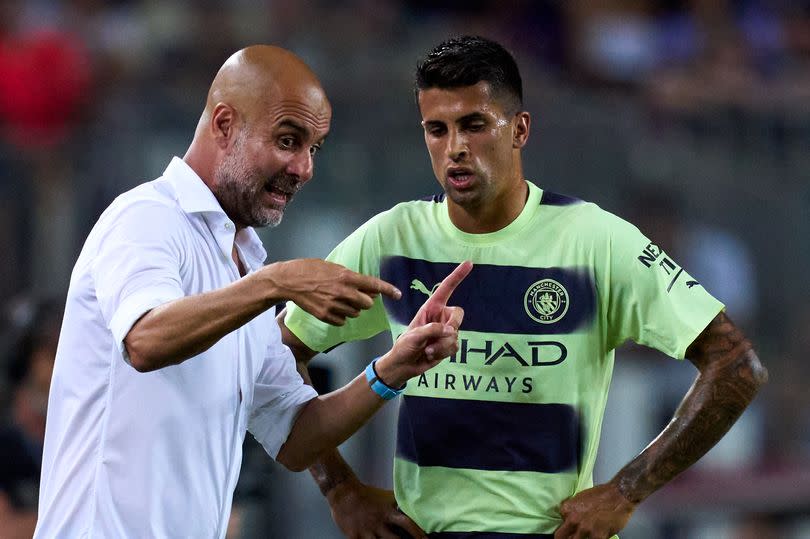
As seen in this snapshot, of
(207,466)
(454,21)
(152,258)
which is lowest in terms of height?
(207,466)

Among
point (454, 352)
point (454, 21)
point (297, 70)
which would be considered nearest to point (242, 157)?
point (297, 70)

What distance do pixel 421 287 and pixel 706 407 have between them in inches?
32.9

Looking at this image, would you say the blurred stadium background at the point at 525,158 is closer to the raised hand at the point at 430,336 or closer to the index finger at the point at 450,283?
the raised hand at the point at 430,336

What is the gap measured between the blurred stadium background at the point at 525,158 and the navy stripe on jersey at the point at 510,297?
7.26 ft

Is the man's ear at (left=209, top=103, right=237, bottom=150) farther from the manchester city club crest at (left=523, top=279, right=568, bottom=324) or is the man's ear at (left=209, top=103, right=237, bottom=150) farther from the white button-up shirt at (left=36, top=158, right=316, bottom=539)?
the manchester city club crest at (left=523, top=279, right=568, bottom=324)

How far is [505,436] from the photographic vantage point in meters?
3.58

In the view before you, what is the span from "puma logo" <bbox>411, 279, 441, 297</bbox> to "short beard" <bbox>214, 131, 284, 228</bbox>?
0.47 metres

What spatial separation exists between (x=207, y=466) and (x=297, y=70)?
1055mm

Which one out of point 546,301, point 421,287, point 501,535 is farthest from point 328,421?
point 546,301

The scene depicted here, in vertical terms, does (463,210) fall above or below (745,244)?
above

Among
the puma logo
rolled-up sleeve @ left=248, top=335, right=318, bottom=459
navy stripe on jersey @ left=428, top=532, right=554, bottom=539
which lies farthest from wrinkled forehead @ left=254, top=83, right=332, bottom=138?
navy stripe on jersey @ left=428, top=532, right=554, bottom=539

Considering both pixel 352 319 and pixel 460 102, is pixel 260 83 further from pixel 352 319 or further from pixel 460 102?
pixel 352 319

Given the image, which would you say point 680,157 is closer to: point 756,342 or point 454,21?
point 756,342

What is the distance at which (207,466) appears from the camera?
3328 mm
